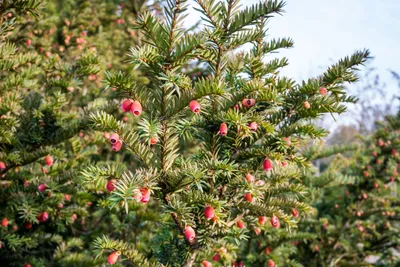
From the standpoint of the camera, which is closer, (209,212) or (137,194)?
(137,194)

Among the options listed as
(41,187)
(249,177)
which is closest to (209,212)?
(249,177)

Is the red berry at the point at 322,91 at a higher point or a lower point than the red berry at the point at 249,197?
higher

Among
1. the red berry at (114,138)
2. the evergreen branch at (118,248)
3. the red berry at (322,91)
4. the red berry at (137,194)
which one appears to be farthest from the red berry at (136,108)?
the red berry at (322,91)

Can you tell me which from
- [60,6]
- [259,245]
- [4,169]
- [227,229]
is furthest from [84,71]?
[60,6]

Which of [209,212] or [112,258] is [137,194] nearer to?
[209,212]

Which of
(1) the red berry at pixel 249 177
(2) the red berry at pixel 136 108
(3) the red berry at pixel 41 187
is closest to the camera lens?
(2) the red berry at pixel 136 108

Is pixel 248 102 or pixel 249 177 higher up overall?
pixel 248 102

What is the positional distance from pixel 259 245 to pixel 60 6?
433cm

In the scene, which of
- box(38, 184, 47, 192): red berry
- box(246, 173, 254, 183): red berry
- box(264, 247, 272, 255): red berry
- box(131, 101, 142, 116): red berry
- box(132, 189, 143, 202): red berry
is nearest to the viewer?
box(132, 189, 143, 202): red berry

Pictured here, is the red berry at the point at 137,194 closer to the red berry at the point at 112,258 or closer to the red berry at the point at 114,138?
the red berry at the point at 114,138

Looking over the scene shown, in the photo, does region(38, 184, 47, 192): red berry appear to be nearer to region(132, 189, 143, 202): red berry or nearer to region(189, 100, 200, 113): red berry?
region(132, 189, 143, 202): red berry

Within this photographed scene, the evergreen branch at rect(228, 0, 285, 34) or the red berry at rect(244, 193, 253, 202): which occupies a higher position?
the evergreen branch at rect(228, 0, 285, 34)

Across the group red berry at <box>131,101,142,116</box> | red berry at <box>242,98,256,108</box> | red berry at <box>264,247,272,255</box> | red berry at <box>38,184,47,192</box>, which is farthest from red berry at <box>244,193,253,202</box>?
red berry at <box>264,247,272,255</box>

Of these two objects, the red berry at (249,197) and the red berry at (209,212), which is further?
the red berry at (249,197)
